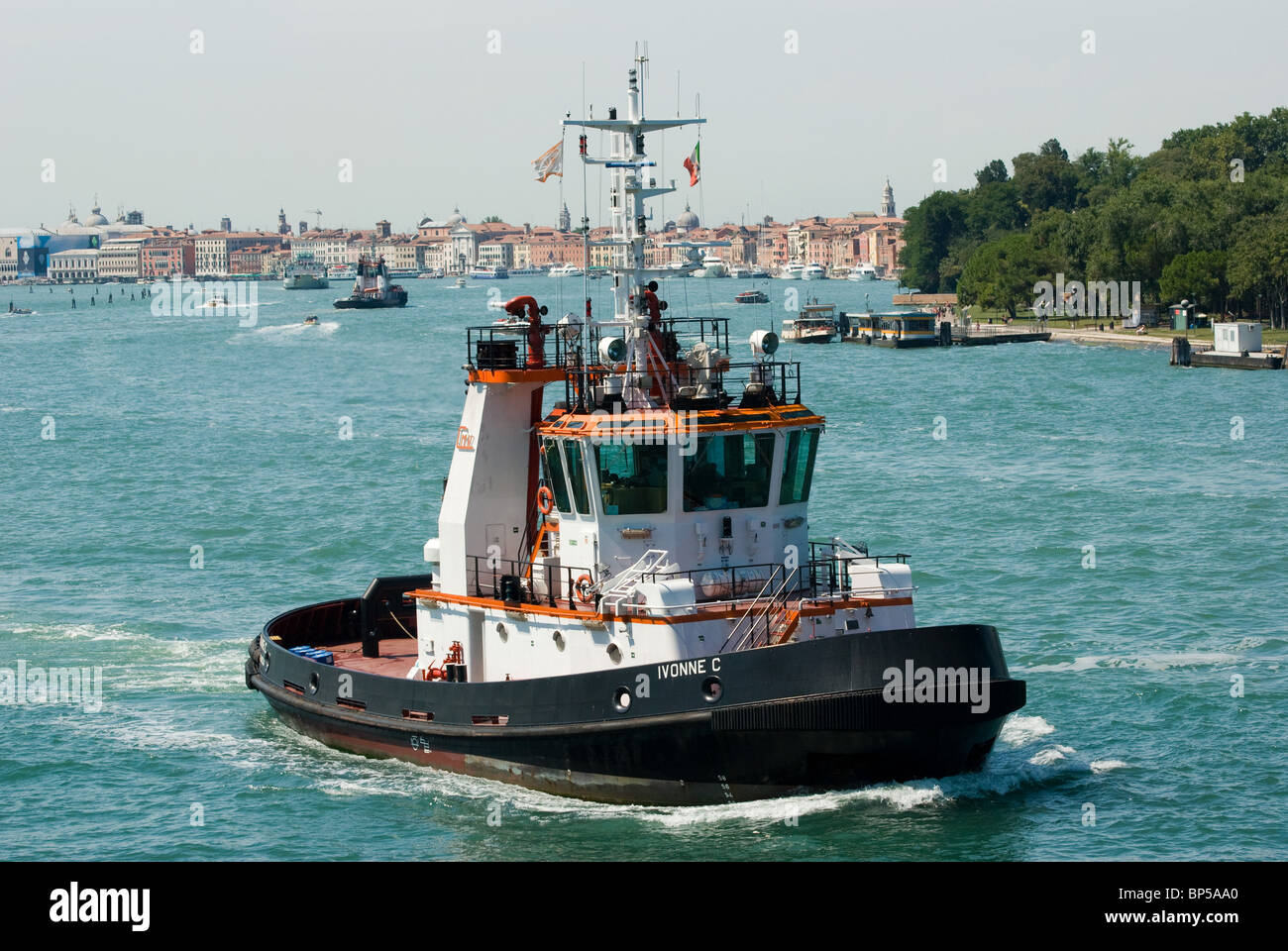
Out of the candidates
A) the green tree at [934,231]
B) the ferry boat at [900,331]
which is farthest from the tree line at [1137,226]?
the ferry boat at [900,331]

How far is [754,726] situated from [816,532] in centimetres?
1859

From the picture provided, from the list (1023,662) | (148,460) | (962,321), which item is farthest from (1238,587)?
(962,321)

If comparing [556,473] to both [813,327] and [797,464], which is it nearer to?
[797,464]

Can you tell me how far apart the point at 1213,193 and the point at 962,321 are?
18181 mm

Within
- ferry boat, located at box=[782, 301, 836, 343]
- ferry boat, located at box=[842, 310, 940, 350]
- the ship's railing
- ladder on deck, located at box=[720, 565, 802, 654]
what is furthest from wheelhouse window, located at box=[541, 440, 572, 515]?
ferry boat, located at box=[782, 301, 836, 343]

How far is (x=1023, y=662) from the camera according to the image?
1108 inches

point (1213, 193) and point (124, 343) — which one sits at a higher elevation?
point (1213, 193)

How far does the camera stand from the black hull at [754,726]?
20094 mm

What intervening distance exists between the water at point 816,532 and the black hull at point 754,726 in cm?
34

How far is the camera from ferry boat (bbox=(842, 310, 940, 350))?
110 m

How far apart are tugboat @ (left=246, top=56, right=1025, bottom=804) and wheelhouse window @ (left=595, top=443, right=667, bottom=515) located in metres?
0.03

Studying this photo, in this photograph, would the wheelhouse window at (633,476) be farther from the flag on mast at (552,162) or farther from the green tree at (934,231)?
the green tree at (934,231)

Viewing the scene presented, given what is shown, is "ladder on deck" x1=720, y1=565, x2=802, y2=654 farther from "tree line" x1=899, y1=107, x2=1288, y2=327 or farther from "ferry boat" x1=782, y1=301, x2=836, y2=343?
"ferry boat" x1=782, y1=301, x2=836, y2=343
